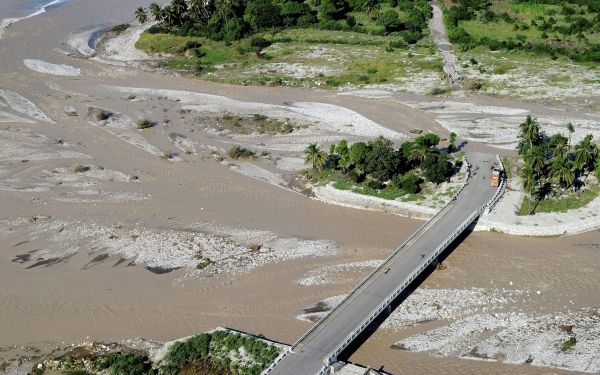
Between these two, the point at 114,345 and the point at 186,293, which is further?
the point at 186,293

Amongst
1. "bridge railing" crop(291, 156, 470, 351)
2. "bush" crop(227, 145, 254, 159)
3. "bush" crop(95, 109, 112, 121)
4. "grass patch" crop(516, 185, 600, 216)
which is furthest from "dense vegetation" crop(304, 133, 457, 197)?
"bush" crop(95, 109, 112, 121)

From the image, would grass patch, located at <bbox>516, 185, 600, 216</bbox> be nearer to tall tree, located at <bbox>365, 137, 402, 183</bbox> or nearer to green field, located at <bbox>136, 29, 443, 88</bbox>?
tall tree, located at <bbox>365, 137, 402, 183</bbox>

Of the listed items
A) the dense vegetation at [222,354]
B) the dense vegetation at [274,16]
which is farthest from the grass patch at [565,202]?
the dense vegetation at [274,16]

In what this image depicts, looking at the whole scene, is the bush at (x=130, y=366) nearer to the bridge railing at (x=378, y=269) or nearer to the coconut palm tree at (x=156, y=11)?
the bridge railing at (x=378, y=269)

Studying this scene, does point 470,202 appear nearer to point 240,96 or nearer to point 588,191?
point 588,191

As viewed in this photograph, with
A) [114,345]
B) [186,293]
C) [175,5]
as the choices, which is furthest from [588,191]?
[175,5]

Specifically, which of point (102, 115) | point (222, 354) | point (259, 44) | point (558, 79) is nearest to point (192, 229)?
point (222, 354)
